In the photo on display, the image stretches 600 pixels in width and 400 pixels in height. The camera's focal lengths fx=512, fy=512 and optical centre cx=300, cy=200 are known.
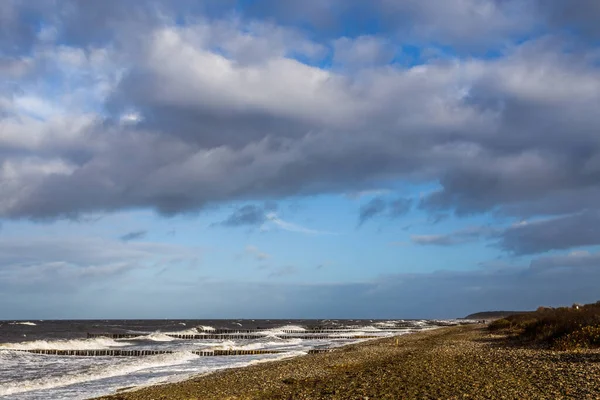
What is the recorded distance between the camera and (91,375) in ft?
106

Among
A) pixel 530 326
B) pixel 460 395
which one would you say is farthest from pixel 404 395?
pixel 530 326

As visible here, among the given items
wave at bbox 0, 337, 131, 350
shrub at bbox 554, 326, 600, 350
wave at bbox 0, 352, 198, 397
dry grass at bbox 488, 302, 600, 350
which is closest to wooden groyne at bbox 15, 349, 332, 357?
wave at bbox 0, 352, 198, 397

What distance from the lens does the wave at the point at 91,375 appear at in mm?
27312

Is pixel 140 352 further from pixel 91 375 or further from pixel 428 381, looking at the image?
pixel 428 381

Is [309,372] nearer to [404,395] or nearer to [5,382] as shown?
[404,395]

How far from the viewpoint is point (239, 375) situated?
2662 cm

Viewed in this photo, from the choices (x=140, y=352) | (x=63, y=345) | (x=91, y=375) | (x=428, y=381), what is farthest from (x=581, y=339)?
(x=63, y=345)

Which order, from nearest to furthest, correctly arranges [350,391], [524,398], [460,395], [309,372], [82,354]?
[524,398], [460,395], [350,391], [309,372], [82,354]

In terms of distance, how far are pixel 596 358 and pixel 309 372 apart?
Answer: 1305cm

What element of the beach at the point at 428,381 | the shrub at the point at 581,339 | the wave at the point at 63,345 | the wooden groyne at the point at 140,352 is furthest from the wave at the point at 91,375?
the shrub at the point at 581,339

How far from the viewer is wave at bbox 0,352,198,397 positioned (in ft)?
89.6

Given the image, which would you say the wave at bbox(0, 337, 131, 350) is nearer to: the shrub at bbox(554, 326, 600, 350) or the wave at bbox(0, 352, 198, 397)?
the wave at bbox(0, 352, 198, 397)

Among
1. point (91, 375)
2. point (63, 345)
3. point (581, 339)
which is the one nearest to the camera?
Result: point (581, 339)

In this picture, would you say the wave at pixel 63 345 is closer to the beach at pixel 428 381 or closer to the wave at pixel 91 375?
the wave at pixel 91 375
